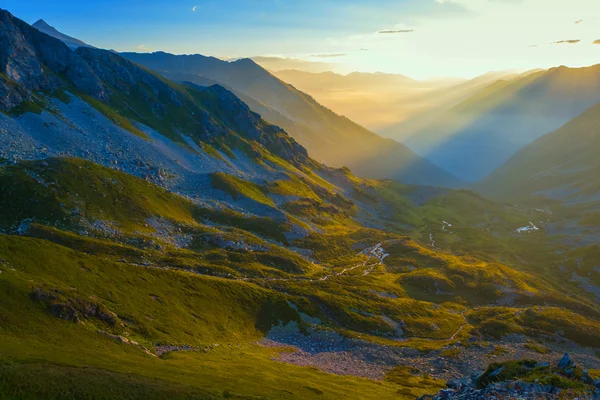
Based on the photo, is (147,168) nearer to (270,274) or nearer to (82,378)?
(270,274)

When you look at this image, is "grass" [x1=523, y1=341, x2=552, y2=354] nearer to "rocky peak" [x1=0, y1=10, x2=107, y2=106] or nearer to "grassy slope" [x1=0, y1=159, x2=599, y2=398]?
"grassy slope" [x1=0, y1=159, x2=599, y2=398]

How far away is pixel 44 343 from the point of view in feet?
169

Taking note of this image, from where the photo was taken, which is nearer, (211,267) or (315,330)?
(315,330)

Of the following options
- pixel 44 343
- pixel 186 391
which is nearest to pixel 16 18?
pixel 44 343

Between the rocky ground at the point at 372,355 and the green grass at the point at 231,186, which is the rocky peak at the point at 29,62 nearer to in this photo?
the green grass at the point at 231,186

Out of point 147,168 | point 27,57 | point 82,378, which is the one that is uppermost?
point 27,57

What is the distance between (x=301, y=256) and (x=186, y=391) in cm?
10682

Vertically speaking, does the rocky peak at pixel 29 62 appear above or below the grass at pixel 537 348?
above

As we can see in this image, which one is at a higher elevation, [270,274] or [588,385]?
[588,385]

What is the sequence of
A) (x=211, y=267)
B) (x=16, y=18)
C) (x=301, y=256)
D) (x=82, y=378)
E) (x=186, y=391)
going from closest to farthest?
(x=82, y=378), (x=186, y=391), (x=211, y=267), (x=301, y=256), (x=16, y=18)

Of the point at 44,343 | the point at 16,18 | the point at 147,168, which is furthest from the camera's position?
the point at 16,18

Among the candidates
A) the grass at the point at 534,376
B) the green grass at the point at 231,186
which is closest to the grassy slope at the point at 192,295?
the grass at the point at 534,376

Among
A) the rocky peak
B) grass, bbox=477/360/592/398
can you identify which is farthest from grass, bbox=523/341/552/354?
the rocky peak

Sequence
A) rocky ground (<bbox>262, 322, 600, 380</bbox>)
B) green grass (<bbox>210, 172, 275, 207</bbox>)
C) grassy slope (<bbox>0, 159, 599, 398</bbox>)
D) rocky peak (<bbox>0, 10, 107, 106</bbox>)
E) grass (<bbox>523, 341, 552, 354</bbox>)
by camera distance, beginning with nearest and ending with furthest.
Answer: grassy slope (<bbox>0, 159, 599, 398</bbox>), rocky ground (<bbox>262, 322, 600, 380</bbox>), grass (<bbox>523, 341, 552, 354</bbox>), rocky peak (<bbox>0, 10, 107, 106</bbox>), green grass (<bbox>210, 172, 275, 207</bbox>)
